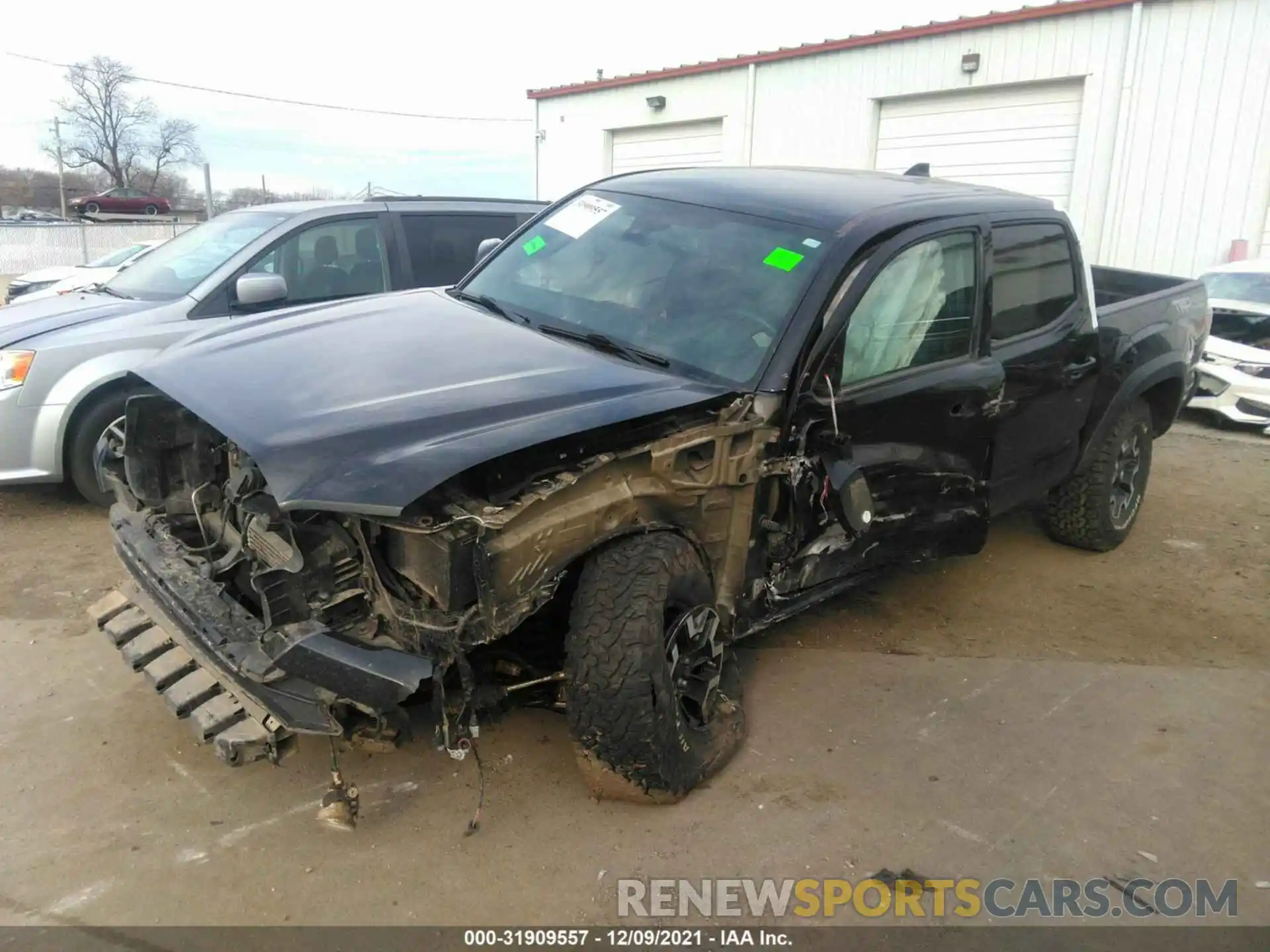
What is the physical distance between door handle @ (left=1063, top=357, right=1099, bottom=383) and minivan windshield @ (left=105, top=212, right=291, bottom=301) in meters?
4.59

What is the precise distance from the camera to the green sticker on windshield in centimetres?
340

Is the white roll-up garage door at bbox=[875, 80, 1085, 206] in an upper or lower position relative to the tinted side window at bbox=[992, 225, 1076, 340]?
upper

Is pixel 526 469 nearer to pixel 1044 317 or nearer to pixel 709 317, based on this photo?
pixel 709 317

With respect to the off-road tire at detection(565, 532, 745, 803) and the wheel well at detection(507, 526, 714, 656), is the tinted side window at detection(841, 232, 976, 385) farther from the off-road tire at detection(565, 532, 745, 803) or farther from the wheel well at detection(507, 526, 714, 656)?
the off-road tire at detection(565, 532, 745, 803)

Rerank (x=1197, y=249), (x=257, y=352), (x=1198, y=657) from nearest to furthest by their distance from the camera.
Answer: (x=257, y=352), (x=1198, y=657), (x=1197, y=249)

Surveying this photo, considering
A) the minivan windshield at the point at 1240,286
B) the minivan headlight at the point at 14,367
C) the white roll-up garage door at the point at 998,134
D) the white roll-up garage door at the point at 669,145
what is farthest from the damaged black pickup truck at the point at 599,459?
the white roll-up garage door at the point at 669,145

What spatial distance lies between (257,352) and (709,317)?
156cm

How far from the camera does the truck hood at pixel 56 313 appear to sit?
5086 mm

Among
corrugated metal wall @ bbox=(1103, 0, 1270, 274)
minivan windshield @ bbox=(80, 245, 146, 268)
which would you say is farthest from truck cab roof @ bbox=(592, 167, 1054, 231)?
minivan windshield @ bbox=(80, 245, 146, 268)

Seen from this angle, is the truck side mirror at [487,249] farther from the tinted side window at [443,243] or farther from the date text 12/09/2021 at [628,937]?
the date text 12/09/2021 at [628,937]

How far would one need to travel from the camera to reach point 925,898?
8.89 ft

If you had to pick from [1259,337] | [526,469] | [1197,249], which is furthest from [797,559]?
[1197,249]

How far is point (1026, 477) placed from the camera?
14.2 ft

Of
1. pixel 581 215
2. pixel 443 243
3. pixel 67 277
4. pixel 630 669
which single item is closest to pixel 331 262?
pixel 443 243
